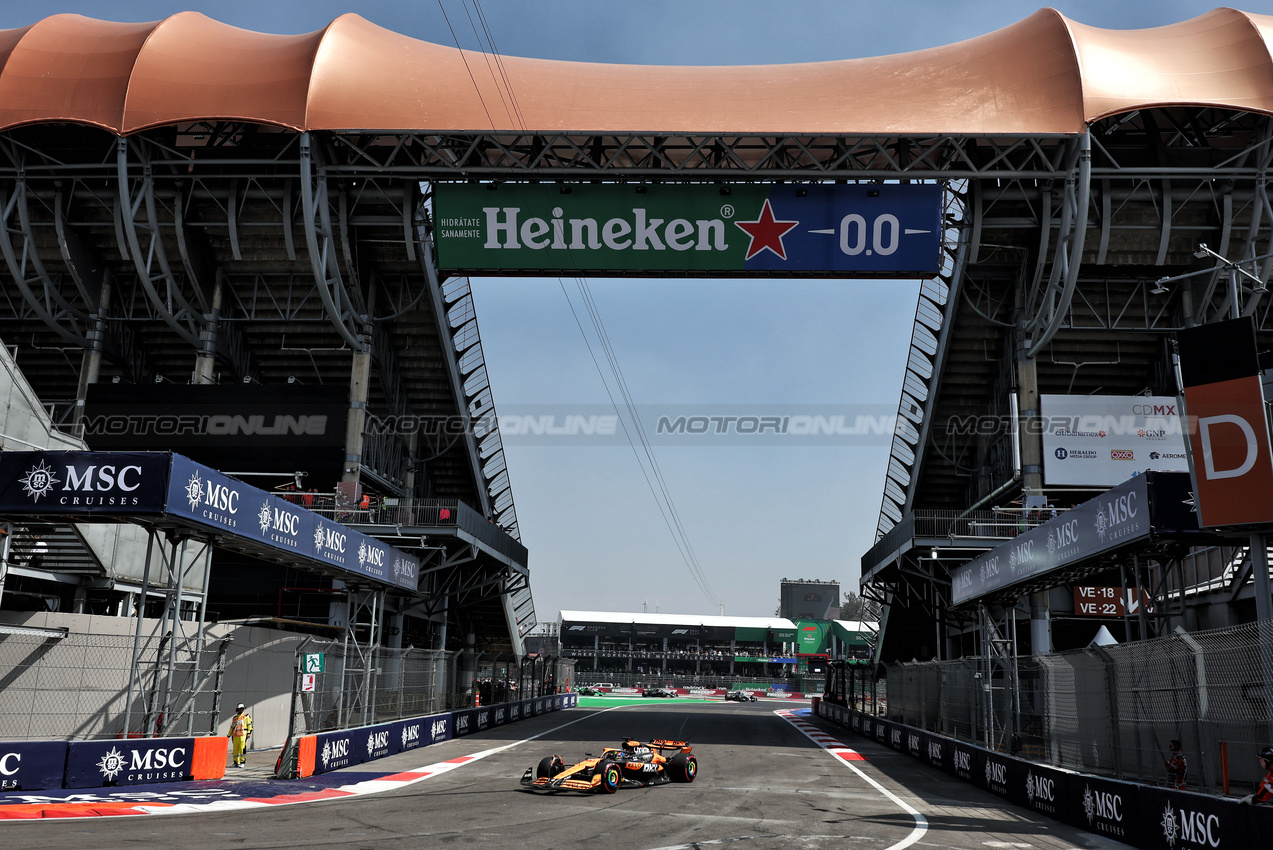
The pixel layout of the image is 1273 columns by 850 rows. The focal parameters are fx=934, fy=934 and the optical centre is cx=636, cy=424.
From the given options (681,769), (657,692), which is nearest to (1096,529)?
(681,769)

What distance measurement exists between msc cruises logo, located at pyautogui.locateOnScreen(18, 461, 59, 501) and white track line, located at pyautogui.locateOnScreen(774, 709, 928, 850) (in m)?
13.8

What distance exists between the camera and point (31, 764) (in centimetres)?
1477

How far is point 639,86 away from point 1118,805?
28.2 meters

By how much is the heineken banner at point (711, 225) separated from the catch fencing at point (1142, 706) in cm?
1510

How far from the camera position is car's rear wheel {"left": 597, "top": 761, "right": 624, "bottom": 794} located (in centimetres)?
1666

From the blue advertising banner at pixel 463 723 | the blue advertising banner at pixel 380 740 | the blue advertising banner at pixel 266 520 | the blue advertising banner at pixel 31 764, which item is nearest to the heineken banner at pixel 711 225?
the blue advertising banner at pixel 266 520

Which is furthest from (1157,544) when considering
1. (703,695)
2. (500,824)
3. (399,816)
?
(703,695)

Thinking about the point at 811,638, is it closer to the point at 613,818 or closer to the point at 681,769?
the point at 681,769

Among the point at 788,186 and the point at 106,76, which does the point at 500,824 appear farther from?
the point at 106,76

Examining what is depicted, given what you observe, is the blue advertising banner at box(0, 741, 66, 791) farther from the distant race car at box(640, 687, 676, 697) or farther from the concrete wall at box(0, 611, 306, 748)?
the distant race car at box(640, 687, 676, 697)

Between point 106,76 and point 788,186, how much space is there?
2452 cm

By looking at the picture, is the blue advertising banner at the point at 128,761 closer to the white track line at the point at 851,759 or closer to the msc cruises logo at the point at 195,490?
the msc cruises logo at the point at 195,490

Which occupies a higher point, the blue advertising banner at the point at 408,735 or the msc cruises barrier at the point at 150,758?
the msc cruises barrier at the point at 150,758

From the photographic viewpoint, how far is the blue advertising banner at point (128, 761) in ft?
50.2
